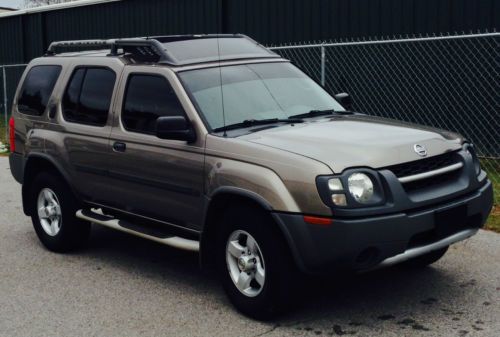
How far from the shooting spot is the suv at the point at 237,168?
447 cm

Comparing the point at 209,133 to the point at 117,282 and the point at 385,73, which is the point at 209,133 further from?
the point at 385,73

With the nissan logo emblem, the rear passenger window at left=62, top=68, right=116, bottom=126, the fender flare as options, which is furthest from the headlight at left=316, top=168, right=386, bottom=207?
the fender flare

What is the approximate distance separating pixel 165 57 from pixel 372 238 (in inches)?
92.9

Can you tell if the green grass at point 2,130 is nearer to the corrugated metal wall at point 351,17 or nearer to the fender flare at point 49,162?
the corrugated metal wall at point 351,17

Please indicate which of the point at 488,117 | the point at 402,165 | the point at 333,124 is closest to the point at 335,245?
the point at 402,165

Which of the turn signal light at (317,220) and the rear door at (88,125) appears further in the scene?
the rear door at (88,125)

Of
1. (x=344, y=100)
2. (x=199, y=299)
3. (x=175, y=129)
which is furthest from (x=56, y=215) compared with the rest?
(x=344, y=100)

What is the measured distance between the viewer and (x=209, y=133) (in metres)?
5.20

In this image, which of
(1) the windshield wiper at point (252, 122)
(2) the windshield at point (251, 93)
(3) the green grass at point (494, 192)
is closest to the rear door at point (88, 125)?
(2) the windshield at point (251, 93)

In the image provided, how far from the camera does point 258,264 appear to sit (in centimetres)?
483

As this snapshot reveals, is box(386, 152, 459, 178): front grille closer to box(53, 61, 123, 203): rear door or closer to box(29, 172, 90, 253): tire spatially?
box(53, 61, 123, 203): rear door

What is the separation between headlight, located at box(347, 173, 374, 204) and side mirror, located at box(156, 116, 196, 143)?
132cm

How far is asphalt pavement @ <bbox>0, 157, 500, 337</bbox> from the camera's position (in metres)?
4.73

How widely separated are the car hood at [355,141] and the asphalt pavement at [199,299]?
91 cm
